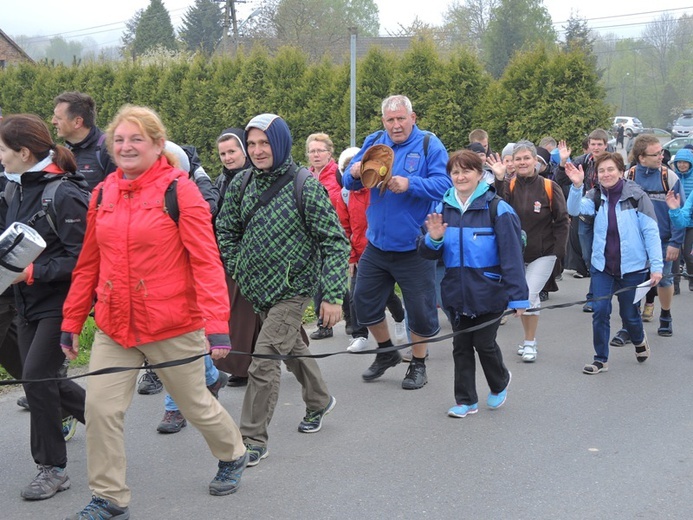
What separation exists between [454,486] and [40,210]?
8.52 feet

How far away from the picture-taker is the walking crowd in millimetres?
4043

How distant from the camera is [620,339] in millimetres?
8109

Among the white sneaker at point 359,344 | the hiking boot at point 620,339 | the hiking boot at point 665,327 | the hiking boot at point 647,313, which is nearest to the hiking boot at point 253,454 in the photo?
the white sneaker at point 359,344

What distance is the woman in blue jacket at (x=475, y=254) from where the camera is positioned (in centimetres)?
562

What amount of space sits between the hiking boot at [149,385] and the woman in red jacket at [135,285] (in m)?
2.29

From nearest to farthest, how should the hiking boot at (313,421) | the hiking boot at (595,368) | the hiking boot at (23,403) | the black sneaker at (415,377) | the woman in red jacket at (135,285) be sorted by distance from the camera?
1. the woman in red jacket at (135,285)
2. the hiking boot at (313,421)
3. the hiking boot at (23,403)
4. the black sneaker at (415,377)
5. the hiking boot at (595,368)

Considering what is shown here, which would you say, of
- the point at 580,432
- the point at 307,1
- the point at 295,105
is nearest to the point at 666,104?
the point at 307,1

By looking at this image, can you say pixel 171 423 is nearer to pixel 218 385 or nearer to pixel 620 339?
pixel 218 385

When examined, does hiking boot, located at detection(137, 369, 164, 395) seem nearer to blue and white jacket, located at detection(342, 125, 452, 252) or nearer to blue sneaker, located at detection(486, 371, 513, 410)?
blue and white jacket, located at detection(342, 125, 452, 252)

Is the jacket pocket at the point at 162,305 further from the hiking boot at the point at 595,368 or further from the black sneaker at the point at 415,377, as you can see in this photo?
the hiking boot at the point at 595,368

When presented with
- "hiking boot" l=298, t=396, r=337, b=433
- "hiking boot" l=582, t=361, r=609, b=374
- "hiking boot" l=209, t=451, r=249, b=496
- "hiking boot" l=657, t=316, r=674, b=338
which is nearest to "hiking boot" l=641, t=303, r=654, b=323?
"hiking boot" l=657, t=316, r=674, b=338

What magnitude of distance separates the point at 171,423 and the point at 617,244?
376cm

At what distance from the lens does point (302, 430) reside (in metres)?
5.55

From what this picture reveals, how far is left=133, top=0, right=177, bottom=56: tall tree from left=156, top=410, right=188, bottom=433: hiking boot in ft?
229
